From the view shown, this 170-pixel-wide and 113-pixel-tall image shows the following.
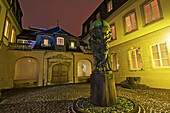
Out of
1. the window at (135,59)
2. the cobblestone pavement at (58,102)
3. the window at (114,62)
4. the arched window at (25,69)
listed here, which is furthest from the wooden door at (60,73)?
the window at (135,59)

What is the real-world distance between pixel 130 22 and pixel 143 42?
8.65ft

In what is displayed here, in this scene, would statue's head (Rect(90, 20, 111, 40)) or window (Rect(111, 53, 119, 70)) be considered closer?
statue's head (Rect(90, 20, 111, 40))

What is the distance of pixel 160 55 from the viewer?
644 cm

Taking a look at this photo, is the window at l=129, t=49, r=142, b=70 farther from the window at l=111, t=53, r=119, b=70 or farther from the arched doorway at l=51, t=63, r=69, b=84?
the arched doorway at l=51, t=63, r=69, b=84

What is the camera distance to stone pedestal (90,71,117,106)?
3123 mm

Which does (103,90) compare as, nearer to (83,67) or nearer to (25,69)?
(83,67)

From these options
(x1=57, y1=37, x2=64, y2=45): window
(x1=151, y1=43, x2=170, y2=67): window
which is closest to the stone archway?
(x1=57, y1=37, x2=64, y2=45): window

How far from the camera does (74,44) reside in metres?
12.8

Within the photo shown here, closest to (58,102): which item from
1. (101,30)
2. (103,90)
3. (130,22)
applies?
(103,90)

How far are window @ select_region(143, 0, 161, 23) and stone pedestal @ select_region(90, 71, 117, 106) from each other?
7068 mm

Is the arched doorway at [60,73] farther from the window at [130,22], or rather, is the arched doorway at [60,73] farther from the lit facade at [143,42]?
the window at [130,22]

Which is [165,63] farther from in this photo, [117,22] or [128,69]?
[117,22]

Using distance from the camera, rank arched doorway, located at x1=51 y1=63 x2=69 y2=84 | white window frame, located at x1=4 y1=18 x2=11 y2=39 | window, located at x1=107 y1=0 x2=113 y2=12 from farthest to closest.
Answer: window, located at x1=107 y1=0 x2=113 y2=12 → arched doorway, located at x1=51 y1=63 x2=69 y2=84 → white window frame, located at x1=4 y1=18 x2=11 y2=39

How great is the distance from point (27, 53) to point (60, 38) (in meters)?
4.30
